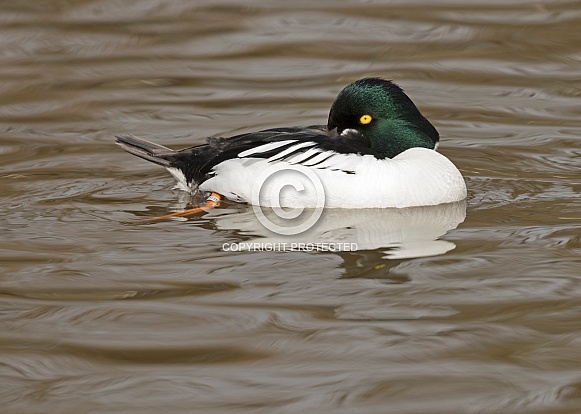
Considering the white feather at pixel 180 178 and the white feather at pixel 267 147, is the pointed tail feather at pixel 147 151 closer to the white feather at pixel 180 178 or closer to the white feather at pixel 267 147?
the white feather at pixel 180 178

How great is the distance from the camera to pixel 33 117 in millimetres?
10398

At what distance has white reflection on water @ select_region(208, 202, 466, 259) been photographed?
23.3 ft

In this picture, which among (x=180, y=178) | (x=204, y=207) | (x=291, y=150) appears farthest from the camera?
(x=180, y=178)

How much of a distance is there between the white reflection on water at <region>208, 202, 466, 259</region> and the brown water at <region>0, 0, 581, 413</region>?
0.10 ft

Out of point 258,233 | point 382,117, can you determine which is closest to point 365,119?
point 382,117

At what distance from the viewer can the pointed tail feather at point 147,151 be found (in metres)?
8.45

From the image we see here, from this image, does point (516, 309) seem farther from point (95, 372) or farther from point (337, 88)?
point (337, 88)

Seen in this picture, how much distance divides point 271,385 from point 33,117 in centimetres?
584

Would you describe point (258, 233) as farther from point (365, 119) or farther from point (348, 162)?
A: point (365, 119)

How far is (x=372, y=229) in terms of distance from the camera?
7.49 meters

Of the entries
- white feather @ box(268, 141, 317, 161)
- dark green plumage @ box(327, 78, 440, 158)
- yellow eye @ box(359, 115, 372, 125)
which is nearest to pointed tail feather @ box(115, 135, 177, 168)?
white feather @ box(268, 141, 317, 161)

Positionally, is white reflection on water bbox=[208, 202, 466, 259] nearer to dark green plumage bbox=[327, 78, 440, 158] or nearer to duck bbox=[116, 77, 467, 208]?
duck bbox=[116, 77, 467, 208]

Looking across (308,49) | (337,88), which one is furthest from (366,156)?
(308,49)

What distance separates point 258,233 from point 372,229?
2.25 feet
